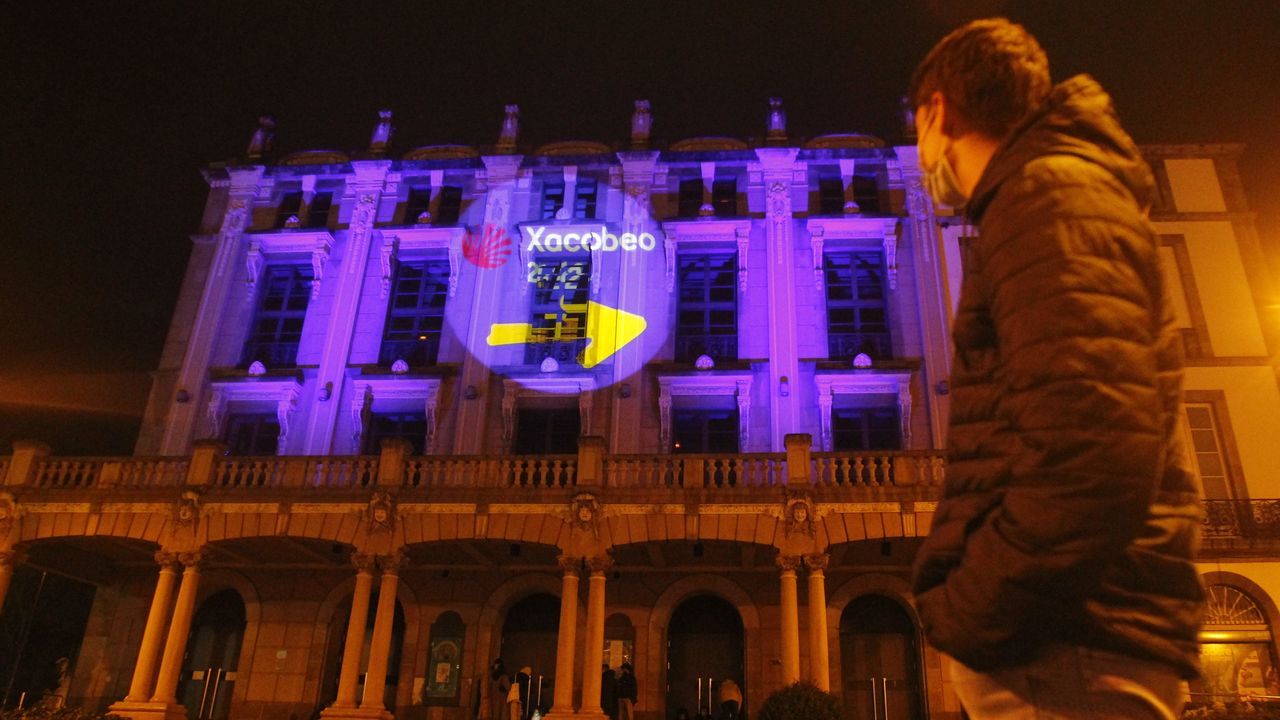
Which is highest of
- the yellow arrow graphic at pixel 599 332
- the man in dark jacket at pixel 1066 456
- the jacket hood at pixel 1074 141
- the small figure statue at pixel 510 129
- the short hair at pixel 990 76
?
the small figure statue at pixel 510 129

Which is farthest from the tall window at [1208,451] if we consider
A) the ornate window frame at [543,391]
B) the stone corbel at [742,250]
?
the ornate window frame at [543,391]

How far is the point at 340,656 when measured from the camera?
2419 cm

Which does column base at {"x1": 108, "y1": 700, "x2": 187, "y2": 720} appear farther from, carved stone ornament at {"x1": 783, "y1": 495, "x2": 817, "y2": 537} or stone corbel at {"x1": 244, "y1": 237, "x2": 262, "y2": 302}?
carved stone ornament at {"x1": 783, "y1": 495, "x2": 817, "y2": 537}

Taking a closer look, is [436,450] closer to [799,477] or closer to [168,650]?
[168,650]

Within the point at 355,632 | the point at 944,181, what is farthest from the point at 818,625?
the point at 944,181

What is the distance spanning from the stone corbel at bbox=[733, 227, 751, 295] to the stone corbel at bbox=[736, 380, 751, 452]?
11.2 ft

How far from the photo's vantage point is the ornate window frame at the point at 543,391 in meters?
24.8

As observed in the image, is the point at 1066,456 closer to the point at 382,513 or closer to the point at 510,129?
the point at 382,513

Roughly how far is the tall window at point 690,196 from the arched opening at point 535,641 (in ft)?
44.0

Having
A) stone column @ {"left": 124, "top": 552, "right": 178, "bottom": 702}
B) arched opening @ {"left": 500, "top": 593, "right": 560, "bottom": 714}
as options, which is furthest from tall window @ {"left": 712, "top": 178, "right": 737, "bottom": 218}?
stone column @ {"left": 124, "top": 552, "right": 178, "bottom": 702}

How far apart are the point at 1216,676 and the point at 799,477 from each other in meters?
11.7

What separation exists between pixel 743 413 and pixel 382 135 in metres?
17.1

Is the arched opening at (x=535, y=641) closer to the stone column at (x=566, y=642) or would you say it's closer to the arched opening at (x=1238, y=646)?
the stone column at (x=566, y=642)

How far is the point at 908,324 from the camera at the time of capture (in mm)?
25359
